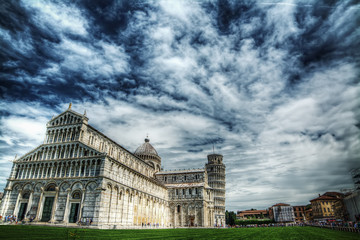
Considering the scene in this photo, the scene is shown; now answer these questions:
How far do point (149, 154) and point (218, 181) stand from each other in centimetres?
3266

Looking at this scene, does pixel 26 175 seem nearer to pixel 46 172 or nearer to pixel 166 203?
pixel 46 172

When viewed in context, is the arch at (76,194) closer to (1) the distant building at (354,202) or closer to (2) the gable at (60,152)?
(2) the gable at (60,152)

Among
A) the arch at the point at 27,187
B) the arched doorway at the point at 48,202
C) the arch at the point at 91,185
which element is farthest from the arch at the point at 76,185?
the arch at the point at 27,187

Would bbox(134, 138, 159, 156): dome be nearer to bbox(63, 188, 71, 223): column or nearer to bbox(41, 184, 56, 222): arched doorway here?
bbox(41, 184, 56, 222): arched doorway

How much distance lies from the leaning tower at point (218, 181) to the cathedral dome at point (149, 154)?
81.0ft

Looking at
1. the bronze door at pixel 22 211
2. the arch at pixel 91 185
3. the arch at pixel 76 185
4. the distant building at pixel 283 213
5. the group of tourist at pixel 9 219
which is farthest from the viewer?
the distant building at pixel 283 213

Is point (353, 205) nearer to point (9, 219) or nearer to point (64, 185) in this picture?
point (64, 185)

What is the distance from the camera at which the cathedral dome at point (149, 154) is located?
2808 inches

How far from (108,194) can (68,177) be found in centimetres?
725

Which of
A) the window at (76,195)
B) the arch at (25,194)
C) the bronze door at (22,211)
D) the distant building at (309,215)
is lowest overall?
the distant building at (309,215)

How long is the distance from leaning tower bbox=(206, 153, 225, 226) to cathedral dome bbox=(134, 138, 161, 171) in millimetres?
24674

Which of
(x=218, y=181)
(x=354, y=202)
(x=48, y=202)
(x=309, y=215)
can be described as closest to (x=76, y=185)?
(x=48, y=202)

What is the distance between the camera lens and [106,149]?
151 feet

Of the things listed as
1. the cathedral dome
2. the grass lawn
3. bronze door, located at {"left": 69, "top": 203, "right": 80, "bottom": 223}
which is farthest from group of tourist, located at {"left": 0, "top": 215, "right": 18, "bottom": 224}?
the cathedral dome
